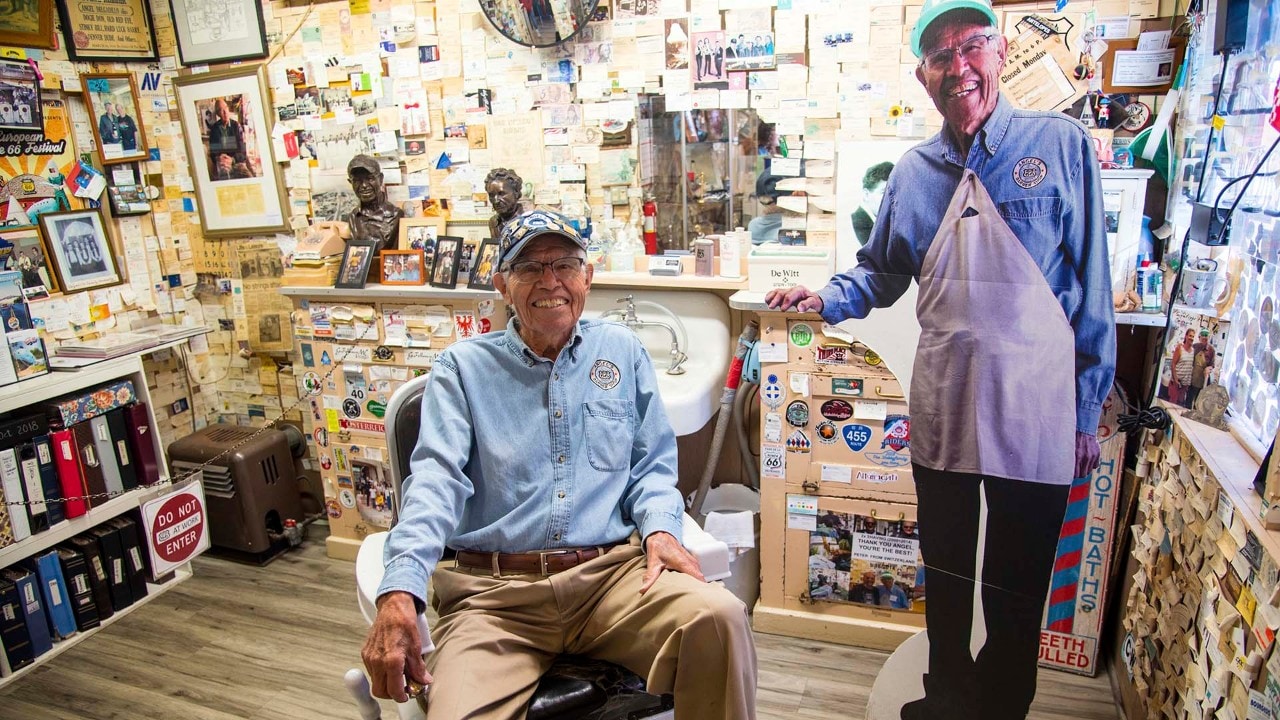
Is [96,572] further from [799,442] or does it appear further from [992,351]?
[992,351]

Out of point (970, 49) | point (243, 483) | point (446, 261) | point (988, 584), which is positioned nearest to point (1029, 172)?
point (970, 49)

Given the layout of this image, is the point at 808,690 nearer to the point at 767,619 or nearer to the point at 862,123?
the point at 767,619

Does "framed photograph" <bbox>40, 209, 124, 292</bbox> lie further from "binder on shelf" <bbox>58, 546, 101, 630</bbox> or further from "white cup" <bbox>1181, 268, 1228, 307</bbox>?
"white cup" <bbox>1181, 268, 1228, 307</bbox>

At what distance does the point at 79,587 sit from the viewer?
3.02 meters

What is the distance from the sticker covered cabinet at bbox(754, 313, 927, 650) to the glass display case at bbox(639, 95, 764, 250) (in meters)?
0.52

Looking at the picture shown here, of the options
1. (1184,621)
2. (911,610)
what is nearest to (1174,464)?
(1184,621)

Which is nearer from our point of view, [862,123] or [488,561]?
[488,561]

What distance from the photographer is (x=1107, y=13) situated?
2184mm

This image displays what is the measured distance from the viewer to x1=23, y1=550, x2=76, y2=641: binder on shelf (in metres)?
2.88

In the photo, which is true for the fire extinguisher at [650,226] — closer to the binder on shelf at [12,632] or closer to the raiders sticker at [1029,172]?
the raiders sticker at [1029,172]

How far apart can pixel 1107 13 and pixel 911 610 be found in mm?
1869

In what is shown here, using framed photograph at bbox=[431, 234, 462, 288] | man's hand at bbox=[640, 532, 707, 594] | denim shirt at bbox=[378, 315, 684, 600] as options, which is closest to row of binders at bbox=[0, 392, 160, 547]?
framed photograph at bbox=[431, 234, 462, 288]

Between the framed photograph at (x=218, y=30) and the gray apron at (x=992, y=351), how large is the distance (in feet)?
9.72

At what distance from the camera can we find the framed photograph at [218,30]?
131 inches
